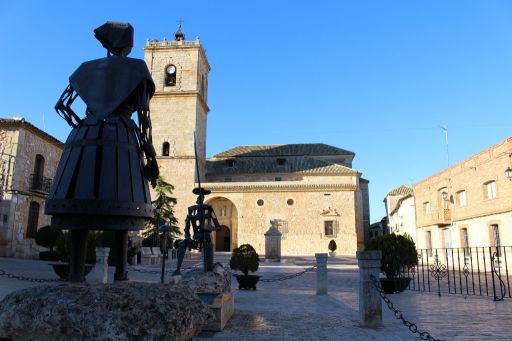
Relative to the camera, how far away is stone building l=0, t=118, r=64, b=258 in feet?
65.3

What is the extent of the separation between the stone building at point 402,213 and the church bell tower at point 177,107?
19.8 meters

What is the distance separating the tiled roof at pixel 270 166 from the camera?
39.2 meters

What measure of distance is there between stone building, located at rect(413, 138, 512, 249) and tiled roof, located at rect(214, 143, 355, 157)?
56.2 ft

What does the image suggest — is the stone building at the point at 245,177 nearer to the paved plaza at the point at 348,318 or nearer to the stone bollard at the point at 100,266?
the stone bollard at the point at 100,266

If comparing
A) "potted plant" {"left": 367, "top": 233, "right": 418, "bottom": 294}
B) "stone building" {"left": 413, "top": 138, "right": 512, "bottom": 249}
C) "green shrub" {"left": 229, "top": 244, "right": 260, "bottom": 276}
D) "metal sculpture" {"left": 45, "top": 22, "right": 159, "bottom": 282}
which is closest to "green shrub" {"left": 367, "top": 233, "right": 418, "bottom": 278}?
"potted plant" {"left": 367, "top": 233, "right": 418, "bottom": 294}

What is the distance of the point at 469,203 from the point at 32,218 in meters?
25.0

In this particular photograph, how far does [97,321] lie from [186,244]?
4.77m

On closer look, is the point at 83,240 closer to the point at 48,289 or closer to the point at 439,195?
the point at 48,289

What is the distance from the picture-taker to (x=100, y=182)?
3514mm

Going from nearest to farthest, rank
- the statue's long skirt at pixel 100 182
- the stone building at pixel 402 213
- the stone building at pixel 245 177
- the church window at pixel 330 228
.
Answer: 1. the statue's long skirt at pixel 100 182
2. the stone building at pixel 402 213
3. the church window at pixel 330 228
4. the stone building at pixel 245 177

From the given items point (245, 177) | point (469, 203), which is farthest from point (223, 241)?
point (469, 203)

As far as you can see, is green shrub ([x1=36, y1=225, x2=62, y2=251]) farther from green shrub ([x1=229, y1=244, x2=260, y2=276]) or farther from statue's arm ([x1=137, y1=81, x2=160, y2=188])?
statue's arm ([x1=137, y1=81, x2=160, y2=188])

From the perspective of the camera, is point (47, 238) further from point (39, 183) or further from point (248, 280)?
point (248, 280)

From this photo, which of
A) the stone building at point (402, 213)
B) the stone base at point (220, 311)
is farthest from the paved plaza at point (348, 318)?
the stone building at point (402, 213)
